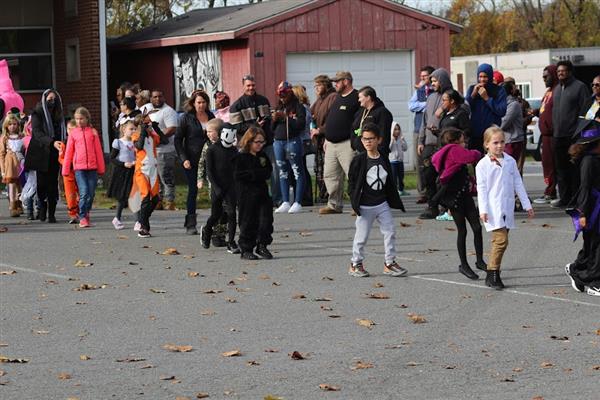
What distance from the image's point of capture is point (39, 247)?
53.4 feet

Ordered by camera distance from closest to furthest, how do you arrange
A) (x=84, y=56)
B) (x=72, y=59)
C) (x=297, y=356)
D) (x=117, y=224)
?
(x=297, y=356), (x=117, y=224), (x=84, y=56), (x=72, y=59)

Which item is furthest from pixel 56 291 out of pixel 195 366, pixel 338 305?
pixel 195 366

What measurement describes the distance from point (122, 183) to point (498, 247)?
23.6 feet

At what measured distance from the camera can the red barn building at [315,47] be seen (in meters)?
27.3

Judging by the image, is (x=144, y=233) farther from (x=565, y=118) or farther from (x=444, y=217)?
(x=565, y=118)

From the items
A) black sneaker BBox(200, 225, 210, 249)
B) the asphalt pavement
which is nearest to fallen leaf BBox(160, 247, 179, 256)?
the asphalt pavement

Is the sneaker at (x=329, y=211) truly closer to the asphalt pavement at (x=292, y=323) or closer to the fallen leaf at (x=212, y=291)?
the asphalt pavement at (x=292, y=323)

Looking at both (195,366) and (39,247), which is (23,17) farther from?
(195,366)

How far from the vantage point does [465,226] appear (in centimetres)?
1308

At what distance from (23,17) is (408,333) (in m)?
22.3

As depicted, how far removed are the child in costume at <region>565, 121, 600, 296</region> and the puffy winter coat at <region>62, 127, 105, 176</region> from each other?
26.5 ft

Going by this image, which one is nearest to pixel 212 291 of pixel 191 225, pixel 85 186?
pixel 191 225

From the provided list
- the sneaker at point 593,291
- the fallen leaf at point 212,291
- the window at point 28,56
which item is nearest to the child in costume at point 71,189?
the fallen leaf at point 212,291

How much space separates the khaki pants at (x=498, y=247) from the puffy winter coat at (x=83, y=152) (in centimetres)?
759
